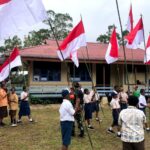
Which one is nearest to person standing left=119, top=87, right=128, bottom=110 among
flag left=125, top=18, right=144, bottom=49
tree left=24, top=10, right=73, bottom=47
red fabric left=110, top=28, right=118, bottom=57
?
red fabric left=110, top=28, right=118, bottom=57

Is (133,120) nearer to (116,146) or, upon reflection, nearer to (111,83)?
(116,146)

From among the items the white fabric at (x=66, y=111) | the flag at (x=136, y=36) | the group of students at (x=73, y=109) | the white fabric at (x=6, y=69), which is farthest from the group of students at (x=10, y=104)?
the white fabric at (x=66, y=111)

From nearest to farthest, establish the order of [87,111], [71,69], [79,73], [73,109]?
[73,109]
[87,111]
[71,69]
[79,73]

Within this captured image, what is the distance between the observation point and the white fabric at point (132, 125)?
6.57 m

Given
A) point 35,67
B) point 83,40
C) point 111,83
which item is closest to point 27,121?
point 83,40

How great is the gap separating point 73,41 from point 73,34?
0.83ft

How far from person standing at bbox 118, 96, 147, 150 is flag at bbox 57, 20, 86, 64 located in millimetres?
4340

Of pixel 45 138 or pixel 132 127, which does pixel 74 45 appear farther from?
pixel 132 127

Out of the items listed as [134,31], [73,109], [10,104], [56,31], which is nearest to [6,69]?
[10,104]

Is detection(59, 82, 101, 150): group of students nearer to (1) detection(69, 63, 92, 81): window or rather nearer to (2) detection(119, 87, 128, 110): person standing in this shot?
(2) detection(119, 87, 128, 110): person standing

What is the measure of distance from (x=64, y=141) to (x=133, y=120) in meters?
2.32

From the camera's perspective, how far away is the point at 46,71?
79.9ft

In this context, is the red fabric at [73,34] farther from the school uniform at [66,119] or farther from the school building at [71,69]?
the school building at [71,69]

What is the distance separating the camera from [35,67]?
24.0 meters
